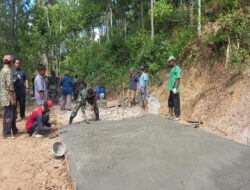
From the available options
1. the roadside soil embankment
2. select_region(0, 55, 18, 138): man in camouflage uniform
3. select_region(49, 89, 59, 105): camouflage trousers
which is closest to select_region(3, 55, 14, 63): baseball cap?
select_region(0, 55, 18, 138): man in camouflage uniform

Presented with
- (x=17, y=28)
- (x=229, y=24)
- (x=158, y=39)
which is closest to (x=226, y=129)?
(x=229, y=24)

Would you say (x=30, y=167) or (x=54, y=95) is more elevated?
(x=54, y=95)

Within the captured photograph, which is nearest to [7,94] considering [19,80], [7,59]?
[7,59]

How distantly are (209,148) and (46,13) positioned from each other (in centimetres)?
2445

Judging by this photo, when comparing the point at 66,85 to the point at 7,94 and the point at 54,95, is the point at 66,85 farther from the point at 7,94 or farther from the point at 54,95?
the point at 7,94

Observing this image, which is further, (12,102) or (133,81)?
(133,81)

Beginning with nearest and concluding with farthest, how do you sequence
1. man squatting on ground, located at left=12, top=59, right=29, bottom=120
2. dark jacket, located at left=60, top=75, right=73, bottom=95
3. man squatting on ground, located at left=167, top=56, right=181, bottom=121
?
1. man squatting on ground, located at left=167, top=56, right=181, bottom=121
2. man squatting on ground, located at left=12, top=59, right=29, bottom=120
3. dark jacket, located at left=60, top=75, right=73, bottom=95

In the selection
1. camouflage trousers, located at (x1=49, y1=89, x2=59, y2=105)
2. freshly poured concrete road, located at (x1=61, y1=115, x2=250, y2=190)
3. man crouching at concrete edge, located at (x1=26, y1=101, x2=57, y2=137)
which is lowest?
freshly poured concrete road, located at (x1=61, y1=115, x2=250, y2=190)

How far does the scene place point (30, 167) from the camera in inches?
106

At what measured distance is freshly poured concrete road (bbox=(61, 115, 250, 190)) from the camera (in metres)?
1.96

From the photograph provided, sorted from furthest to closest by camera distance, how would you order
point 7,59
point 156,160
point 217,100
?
point 217,100
point 7,59
point 156,160

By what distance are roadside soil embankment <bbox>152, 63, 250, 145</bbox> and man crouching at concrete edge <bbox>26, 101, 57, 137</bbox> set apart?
3587mm

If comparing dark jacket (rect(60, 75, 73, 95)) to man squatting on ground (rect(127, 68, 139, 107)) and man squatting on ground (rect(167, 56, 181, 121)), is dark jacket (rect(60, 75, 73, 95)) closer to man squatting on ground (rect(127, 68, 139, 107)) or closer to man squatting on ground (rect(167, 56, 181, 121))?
man squatting on ground (rect(127, 68, 139, 107))

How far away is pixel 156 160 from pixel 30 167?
1.71m
